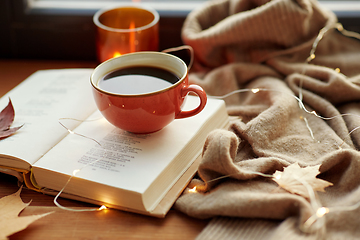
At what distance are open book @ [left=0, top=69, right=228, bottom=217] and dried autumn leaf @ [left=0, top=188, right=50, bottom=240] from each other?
0.04m

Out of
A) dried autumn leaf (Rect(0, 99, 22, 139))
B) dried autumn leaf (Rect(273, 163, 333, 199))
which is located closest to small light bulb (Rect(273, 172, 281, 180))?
dried autumn leaf (Rect(273, 163, 333, 199))

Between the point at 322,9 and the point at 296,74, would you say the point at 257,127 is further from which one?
the point at 322,9

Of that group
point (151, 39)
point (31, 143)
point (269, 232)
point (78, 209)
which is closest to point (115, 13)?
point (151, 39)

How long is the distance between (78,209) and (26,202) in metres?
0.09

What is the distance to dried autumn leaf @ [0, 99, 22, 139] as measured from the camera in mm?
633

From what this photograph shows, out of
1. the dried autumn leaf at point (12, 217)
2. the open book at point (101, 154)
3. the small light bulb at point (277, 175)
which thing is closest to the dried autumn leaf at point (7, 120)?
the open book at point (101, 154)

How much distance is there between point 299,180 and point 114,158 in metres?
0.30

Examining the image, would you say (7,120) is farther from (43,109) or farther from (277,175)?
(277,175)

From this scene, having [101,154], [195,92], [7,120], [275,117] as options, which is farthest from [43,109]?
[275,117]

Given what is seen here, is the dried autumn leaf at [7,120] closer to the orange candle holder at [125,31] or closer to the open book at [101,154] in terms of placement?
the open book at [101,154]

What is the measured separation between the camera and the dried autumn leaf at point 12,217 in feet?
1.64

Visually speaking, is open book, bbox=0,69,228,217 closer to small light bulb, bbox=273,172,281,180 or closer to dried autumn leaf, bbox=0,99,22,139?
dried autumn leaf, bbox=0,99,22,139

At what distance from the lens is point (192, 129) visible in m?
0.64

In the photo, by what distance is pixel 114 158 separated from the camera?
57cm
